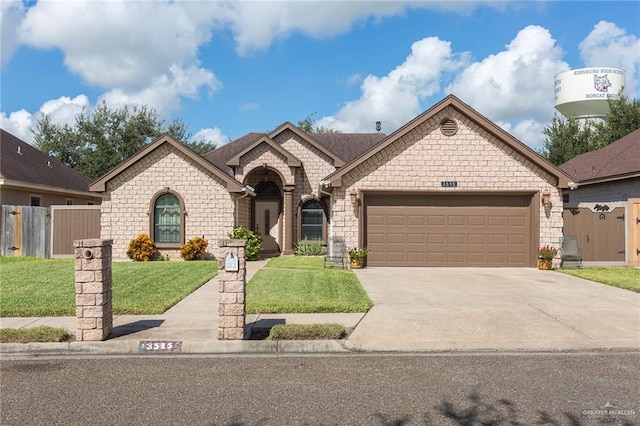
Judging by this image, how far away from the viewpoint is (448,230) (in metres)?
16.4

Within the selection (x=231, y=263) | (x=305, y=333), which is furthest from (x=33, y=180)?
(x=305, y=333)

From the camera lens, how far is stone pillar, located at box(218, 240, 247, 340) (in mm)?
7125

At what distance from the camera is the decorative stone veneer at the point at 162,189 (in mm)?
18281

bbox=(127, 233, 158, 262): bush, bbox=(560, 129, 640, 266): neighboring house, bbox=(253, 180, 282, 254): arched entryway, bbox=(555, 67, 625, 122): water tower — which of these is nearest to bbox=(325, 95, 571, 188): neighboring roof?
bbox=(560, 129, 640, 266): neighboring house

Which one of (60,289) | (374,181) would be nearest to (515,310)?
(374,181)

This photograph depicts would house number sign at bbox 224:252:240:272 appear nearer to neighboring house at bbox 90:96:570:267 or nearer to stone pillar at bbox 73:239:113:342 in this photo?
stone pillar at bbox 73:239:113:342

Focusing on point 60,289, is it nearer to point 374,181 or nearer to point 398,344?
point 398,344

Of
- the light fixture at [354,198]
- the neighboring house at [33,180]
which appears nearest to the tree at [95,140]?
the neighboring house at [33,180]

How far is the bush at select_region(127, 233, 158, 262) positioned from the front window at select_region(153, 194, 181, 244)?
2.02ft

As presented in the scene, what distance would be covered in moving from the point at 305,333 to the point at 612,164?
61.4 ft

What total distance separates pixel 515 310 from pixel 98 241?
722cm

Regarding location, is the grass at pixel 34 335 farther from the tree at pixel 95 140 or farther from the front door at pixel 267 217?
the tree at pixel 95 140

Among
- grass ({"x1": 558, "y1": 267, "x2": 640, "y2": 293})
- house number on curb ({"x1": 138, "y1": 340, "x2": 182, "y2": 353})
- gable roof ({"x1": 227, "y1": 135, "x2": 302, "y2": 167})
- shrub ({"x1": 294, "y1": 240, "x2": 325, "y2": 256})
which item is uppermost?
gable roof ({"x1": 227, "y1": 135, "x2": 302, "y2": 167})

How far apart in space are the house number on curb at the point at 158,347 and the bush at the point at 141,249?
1130cm
